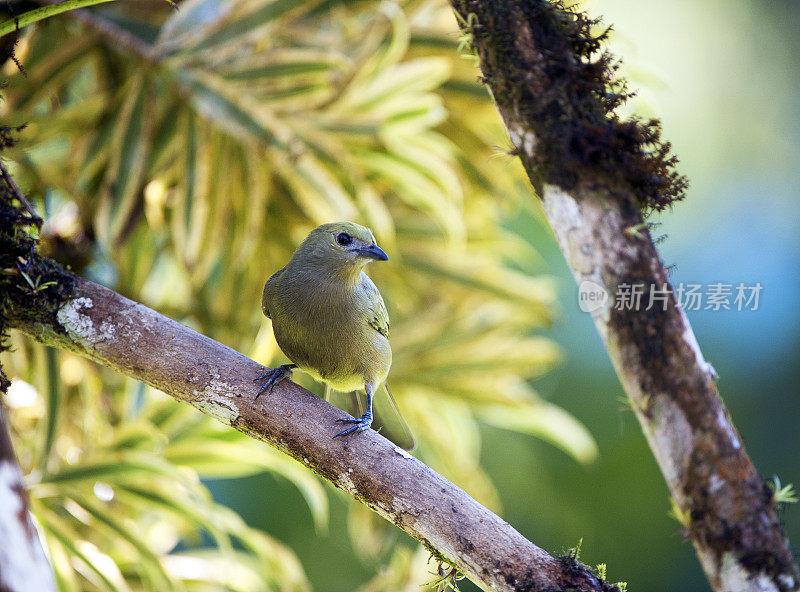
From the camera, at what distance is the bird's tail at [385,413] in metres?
2.16

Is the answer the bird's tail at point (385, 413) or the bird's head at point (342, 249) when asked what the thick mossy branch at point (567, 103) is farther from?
the bird's tail at point (385, 413)

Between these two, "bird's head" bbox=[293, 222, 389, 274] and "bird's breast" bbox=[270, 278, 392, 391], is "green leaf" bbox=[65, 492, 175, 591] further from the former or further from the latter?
"bird's head" bbox=[293, 222, 389, 274]

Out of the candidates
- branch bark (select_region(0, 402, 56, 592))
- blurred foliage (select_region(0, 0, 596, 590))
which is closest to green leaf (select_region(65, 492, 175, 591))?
blurred foliage (select_region(0, 0, 596, 590))

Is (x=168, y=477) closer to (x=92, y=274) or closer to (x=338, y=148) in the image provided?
(x=92, y=274)

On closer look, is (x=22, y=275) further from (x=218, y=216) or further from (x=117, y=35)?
(x=117, y=35)

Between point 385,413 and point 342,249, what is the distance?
1.81 ft

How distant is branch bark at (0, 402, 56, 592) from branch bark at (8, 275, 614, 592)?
431 mm

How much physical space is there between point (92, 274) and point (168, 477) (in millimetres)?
1011

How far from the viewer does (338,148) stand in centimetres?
294

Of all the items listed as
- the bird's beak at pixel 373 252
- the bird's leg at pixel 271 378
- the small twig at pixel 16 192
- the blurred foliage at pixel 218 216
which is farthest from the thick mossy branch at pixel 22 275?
the blurred foliage at pixel 218 216

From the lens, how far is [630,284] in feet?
4.18

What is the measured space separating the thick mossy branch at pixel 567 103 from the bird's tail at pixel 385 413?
3.31 feet

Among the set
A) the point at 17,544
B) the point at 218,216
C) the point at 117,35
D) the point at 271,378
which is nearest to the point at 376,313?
the point at 271,378

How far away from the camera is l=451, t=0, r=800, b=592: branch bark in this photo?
1.20 meters
